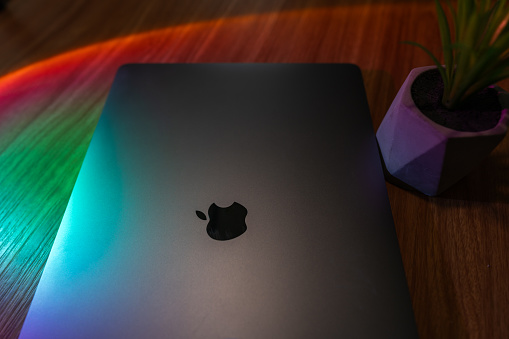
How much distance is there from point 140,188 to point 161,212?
0.07 meters

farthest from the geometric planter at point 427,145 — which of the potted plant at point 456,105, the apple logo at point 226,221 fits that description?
the apple logo at point 226,221

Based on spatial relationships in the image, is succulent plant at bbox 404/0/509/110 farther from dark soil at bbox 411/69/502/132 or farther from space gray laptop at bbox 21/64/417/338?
space gray laptop at bbox 21/64/417/338

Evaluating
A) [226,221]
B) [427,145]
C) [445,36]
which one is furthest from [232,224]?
[445,36]

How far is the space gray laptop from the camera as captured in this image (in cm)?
51

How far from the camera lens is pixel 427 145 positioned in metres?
0.52

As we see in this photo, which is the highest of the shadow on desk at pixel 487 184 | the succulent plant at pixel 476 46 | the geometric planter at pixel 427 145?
the succulent plant at pixel 476 46

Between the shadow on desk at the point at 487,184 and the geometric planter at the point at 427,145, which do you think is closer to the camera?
the geometric planter at the point at 427,145

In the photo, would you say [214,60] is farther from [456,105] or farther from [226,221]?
[456,105]

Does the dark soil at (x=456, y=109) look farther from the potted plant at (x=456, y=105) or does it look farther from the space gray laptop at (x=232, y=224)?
the space gray laptop at (x=232, y=224)

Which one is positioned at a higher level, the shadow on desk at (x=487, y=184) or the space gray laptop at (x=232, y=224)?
the space gray laptop at (x=232, y=224)

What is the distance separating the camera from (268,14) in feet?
3.09

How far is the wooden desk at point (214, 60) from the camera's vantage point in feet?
1.81

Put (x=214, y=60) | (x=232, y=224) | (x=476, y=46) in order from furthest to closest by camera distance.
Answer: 1. (x=214, y=60)
2. (x=232, y=224)
3. (x=476, y=46)

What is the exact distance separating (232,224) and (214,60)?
1.55 feet
